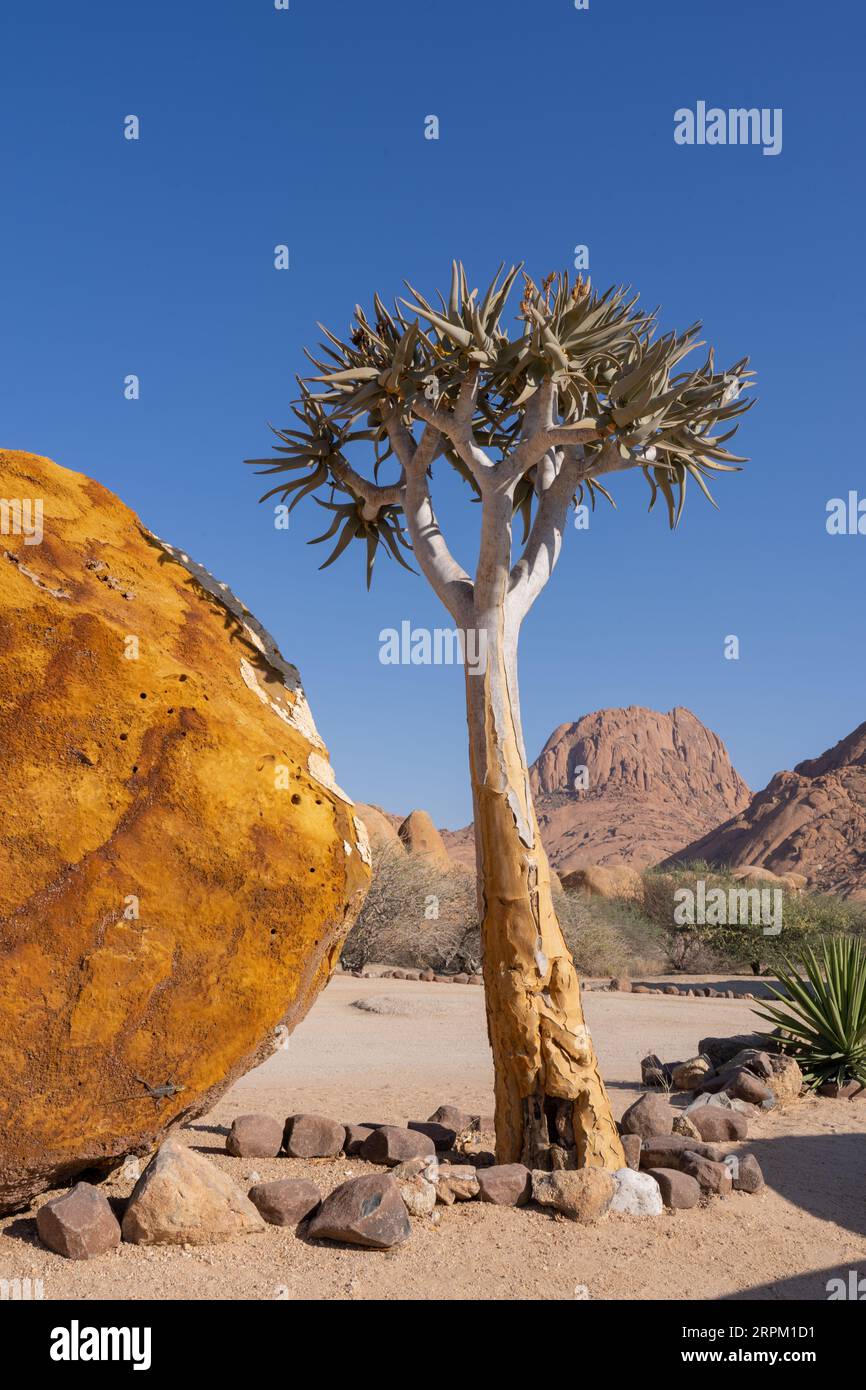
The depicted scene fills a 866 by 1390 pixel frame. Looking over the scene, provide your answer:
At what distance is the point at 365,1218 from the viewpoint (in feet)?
14.8

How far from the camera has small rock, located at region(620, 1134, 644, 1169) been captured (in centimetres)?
580

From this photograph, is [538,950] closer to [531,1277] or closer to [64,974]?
[531,1277]

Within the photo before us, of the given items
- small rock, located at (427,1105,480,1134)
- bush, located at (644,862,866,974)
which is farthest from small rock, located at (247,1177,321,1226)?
bush, located at (644,862,866,974)

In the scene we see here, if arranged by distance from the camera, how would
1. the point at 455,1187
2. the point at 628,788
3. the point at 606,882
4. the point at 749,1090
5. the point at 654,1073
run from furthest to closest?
the point at 628,788
the point at 606,882
the point at 654,1073
the point at 749,1090
the point at 455,1187

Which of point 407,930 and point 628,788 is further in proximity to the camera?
point 628,788

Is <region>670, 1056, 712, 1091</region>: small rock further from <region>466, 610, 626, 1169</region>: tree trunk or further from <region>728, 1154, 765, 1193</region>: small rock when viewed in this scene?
<region>466, 610, 626, 1169</region>: tree trunk

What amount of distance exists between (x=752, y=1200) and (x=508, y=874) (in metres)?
2.16

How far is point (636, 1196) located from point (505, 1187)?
661 millimetres

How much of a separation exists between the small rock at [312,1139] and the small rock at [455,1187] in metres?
1.06

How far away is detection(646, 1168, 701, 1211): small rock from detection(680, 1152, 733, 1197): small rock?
0.30 ft

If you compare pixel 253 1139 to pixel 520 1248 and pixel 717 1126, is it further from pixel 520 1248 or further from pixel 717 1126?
pixel 717 1126

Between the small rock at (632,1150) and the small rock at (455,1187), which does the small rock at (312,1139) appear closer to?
the small rock at (455,1187)

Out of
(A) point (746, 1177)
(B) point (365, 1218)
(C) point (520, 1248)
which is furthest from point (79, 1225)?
(A) point (746, 1177)

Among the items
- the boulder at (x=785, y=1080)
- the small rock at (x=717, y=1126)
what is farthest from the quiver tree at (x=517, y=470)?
the boulder at (x=785, y=1080)
